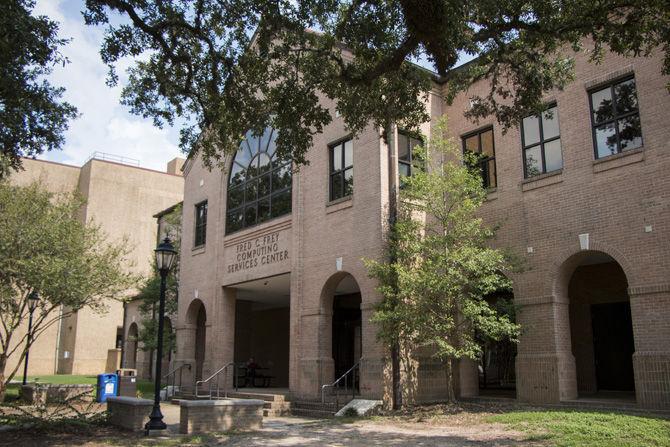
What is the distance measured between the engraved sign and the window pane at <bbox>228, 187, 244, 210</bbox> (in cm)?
166

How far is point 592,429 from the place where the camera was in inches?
404

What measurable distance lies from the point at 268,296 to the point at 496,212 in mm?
12032

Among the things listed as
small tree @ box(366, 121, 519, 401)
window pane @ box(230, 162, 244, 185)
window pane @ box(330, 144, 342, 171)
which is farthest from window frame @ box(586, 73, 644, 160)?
window pane @ box(230, 162, 244, 185)

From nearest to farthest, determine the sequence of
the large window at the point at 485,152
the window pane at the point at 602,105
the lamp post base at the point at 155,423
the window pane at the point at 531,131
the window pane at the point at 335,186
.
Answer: the lamp post base at the point at 155,423
the window pane at the point at 602,105
the window pane at the point at 531,131
the large window at the point at 485,152
the window pane at the point at 335,186

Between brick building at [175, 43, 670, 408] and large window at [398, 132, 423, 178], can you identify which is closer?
brick building at [175, 43, 670, 408]

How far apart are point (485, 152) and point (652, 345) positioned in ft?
22.8

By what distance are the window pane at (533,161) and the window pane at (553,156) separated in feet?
0.58

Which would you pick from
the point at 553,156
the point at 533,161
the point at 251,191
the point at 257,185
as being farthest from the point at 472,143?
the point at 251,191

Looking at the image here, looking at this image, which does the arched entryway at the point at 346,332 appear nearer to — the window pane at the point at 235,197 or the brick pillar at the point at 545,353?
the window pane at the point at 235,197

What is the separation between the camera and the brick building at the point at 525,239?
1362 cm

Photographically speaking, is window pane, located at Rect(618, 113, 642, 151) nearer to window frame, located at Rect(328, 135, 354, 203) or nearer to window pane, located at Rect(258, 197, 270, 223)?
window frame, located at Rect(328, 135, 354, 203)

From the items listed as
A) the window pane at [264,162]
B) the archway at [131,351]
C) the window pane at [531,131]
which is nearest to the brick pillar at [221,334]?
the window pane at [264,162]

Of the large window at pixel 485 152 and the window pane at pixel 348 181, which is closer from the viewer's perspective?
the large window at pixel 485 152

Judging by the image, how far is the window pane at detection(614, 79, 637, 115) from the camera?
1431 cm
